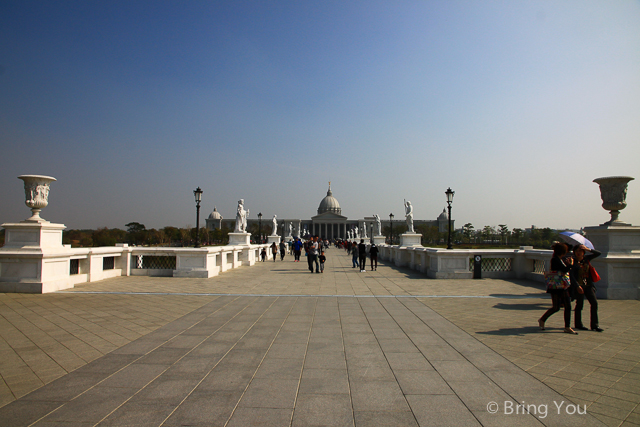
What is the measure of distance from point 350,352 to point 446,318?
3332mm

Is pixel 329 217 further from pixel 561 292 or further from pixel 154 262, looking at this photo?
pixel 561 292

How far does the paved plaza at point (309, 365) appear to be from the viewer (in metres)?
3.77

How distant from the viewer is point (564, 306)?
705cm

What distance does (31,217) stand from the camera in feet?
39.2

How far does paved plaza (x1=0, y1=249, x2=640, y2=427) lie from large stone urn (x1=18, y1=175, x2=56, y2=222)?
3609 millimetres

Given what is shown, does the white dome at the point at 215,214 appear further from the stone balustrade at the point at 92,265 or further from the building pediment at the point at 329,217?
the stone balustrade at the point at 92,265

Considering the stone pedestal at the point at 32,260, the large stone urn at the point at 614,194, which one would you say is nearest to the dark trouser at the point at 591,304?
the large stone urn at the point at 614,194

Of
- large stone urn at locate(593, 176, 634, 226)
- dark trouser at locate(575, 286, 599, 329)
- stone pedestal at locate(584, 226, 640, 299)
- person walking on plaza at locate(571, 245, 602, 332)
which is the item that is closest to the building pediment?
large stone urn at locate(593, 176, 634, 226)

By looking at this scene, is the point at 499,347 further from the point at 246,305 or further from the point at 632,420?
the point at 246,305

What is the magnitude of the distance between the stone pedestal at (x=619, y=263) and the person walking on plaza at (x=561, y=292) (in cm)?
511

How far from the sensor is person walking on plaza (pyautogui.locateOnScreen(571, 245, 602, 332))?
711cm

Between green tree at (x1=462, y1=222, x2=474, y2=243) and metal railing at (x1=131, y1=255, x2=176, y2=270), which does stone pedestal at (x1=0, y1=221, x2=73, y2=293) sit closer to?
metal railing at (x1=131, y1=255, x2=176, y2=270)

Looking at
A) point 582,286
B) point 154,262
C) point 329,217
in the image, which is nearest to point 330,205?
point 329,217

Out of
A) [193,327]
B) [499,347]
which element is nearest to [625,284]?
[499,347]
